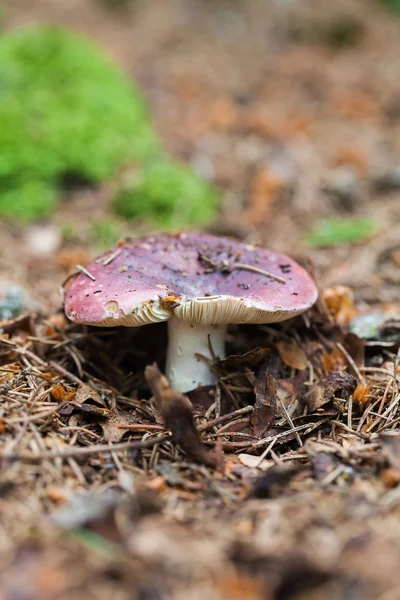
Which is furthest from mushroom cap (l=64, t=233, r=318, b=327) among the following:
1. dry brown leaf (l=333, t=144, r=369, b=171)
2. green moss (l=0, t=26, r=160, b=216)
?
dry brown leaf (l=333, t=144, r=369, b=171)

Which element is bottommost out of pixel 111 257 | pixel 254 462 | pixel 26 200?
pixel 26 200

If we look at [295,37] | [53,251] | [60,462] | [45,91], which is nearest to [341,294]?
[60,462]

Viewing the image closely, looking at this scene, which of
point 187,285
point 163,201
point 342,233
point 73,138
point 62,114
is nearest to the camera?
point 187,285

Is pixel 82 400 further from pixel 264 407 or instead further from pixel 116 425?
pixel 264 407

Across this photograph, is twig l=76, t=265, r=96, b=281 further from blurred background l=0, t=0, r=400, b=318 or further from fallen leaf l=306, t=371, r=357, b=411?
fallen leaf l=306, t=371, r=357, b=411

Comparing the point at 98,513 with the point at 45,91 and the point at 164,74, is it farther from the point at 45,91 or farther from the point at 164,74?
the point at 164,74

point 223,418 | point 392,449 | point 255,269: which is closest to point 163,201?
point 255,269
